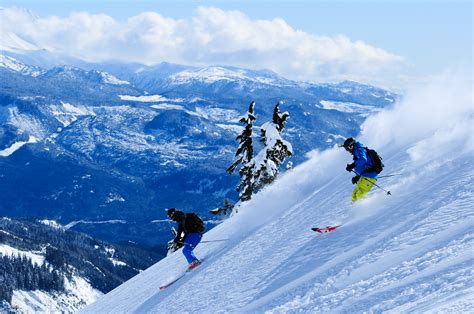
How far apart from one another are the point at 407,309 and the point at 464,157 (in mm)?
8000

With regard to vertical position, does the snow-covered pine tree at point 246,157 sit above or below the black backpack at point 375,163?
above

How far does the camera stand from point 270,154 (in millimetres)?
36062

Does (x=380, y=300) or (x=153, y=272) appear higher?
(x=153, y=272)

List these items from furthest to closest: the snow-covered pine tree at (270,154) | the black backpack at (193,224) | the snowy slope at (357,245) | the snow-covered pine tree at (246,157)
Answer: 1. the snow-covered pine tree at (246,157)
2. the snow-covered pine tree at (270,154)
3. the black backpack at (193,224)
4. the snowy slope at (357,245)

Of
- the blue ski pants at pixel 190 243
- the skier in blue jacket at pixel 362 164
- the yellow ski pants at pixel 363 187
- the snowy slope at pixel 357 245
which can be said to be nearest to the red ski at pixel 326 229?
the snowy slope at pixel 357 245

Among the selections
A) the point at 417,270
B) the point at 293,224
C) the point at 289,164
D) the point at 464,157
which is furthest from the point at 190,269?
the point at 289,164

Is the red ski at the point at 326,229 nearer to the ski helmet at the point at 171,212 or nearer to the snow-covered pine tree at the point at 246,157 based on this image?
the ski helmet at the point at 171,212

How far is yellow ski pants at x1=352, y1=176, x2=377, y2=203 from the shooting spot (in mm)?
14242

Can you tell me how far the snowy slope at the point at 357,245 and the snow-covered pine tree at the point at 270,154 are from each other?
12626 millimetres

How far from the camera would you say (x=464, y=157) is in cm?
1424

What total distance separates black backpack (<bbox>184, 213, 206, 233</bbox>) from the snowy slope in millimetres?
1014

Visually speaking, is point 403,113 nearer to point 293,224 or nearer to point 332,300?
point 293,224

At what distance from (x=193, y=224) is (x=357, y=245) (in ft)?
23.0

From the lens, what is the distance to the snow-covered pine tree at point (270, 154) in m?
35.8
